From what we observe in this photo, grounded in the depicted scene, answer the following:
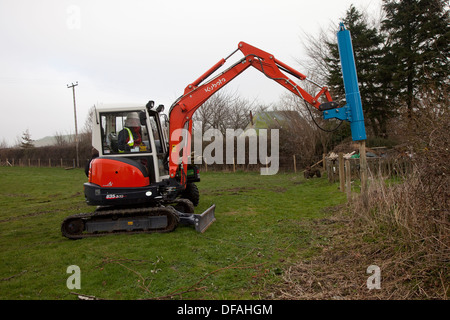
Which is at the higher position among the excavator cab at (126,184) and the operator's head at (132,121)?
the operator's head at (132,121)

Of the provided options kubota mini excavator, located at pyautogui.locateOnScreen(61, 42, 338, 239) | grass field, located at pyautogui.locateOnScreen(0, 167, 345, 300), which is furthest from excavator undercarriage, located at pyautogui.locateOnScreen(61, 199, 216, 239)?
grass field, located at pyautogui.locateOnScreen(0, 167, 345, 300)

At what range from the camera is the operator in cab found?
724cm

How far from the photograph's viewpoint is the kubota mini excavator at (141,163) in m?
6.98

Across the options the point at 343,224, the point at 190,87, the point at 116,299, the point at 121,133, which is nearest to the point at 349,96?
the point at 343,224

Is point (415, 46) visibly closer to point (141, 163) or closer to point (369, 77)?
point (369, 77)

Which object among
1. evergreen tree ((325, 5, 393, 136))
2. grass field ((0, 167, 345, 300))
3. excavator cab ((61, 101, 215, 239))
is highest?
evergreen tree ((325, 5, 393, 136))

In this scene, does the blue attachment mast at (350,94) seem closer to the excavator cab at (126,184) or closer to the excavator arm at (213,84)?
the excavator arm at (213,84)

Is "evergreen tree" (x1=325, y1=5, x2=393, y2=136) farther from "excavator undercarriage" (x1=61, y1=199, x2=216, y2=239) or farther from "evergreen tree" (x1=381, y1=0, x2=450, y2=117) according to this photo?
"excavator undercarriage" (x1=61, y1=199, x2=216, y2=239)

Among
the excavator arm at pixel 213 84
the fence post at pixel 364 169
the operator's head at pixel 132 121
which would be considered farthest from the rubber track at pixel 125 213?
the fence post at pixel 364 169

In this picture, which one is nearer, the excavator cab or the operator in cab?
the excavator cab

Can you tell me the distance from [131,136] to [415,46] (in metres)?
19.1

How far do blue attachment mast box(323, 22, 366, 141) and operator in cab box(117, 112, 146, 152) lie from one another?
4228 mm

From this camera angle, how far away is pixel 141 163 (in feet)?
24.0
